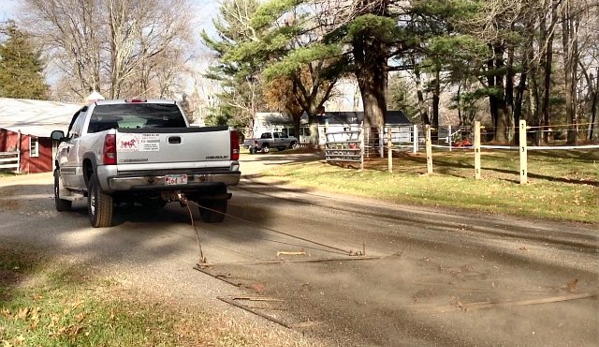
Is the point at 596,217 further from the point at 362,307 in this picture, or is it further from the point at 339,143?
the point at 339,143

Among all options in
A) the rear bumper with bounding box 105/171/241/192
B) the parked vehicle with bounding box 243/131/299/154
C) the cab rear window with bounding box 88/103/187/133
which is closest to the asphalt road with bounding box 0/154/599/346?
the rear bumper with bounding box 105/171/241/192

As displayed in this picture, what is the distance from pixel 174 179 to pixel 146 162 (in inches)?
17.8

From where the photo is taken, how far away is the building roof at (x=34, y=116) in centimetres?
Answer: 3101

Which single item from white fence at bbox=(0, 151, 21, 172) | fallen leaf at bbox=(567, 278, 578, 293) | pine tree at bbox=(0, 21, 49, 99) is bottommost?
fallen leaf at bbox=(567, 278, 578, 293)

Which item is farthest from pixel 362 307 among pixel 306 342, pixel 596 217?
pixel 596 217

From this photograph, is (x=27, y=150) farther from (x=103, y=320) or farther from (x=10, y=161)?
(x=103, y=320)

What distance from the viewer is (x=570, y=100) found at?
36406mm

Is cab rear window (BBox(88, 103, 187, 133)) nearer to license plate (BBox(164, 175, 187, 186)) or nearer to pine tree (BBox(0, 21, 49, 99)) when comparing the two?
license plate (BBox(164, 175, 187, 186))

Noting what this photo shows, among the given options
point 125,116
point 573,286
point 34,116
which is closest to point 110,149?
point 125,116

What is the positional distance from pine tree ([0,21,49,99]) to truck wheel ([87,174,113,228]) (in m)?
59.4

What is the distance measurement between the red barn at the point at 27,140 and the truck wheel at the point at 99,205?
75.6 feet

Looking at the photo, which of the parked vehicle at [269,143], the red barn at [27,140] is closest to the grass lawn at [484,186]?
the red barn at [27,140]

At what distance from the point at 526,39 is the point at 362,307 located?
19.7 meters

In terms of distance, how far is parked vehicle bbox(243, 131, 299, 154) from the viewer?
48031 millimetres
